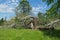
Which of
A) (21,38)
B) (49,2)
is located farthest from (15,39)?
(49,2)

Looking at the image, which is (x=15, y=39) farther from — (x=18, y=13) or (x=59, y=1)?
(x=18, y=13)

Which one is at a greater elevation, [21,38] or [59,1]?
[59,1]

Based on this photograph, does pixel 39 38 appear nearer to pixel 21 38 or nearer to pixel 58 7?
pixel 21 38

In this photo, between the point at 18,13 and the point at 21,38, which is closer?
the point at 21,38

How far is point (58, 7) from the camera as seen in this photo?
16984 millimetres

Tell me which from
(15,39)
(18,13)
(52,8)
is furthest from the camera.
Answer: (18,13)

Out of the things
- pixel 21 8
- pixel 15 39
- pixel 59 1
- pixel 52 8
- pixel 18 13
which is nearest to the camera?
pixel 15 39

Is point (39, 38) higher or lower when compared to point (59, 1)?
lower

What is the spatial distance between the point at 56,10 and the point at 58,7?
69 cm

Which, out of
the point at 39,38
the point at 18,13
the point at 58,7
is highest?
the point at 58,7

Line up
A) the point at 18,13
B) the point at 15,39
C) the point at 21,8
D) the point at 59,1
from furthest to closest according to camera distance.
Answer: the point at 21,8 → the point at 18,13 → the point at 59,1 → the point at 15,39

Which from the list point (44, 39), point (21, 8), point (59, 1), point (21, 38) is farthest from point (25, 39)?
point (21, 8)

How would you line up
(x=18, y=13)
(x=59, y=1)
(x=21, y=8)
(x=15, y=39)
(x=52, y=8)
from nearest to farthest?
(x=15, y=39) < (x=59, y=1) < (x=52, y=8) < (x=18, y=13) < (x=21, y=8)

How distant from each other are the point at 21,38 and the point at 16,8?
4977 cm
